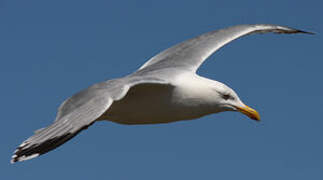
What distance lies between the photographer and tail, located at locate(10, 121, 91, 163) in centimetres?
691

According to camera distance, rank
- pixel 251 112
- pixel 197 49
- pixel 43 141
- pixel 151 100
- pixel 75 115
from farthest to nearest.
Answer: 1. pixel 197 49
2. pixel 251 112
3. pixel 151 100
4. pixel 75 115
5. pixel 43 141

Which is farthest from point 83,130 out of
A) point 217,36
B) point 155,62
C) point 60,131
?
point 217,36

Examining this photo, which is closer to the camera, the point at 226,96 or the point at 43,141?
the point at 43,141

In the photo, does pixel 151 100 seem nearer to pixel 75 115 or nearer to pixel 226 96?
pixel 226 96

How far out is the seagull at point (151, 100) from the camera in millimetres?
7141

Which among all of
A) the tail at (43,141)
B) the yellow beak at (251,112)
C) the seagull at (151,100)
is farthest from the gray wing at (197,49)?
the tail at (43,141)

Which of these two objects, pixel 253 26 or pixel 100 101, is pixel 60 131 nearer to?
pixel 100 101

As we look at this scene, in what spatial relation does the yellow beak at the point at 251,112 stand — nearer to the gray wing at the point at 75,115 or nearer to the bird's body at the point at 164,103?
the bird's body at the point at 164,103

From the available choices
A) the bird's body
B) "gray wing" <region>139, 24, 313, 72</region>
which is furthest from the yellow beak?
"gray wing" <region>139, 24, 313, 72</region>

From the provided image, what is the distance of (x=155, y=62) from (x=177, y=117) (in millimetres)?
2070

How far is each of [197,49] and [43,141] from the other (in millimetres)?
4668

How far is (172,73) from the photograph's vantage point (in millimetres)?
9500

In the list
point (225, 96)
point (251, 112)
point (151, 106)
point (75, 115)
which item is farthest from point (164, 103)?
point (75, 115)

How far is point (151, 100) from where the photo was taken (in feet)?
29.5
